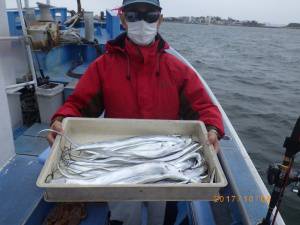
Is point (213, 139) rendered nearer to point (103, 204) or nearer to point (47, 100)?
point (103, 204)

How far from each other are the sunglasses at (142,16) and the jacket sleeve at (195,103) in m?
0.52

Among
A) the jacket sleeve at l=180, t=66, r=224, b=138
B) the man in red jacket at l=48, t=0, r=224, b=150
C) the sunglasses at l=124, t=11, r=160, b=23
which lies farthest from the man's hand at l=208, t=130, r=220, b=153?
the sunglasses at l=124, t=11, r=160, b=23

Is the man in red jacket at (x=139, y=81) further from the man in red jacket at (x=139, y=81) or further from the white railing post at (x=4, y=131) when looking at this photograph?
the white railing post at (x=4, y=131)

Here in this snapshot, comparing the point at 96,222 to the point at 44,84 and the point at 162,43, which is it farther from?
the point at 44,84

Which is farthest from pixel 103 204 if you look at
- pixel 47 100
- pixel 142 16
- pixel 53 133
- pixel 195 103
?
→ pixel 47 100

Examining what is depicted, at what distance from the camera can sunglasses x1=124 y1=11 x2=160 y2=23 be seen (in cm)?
247

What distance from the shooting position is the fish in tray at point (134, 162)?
1.69 metres

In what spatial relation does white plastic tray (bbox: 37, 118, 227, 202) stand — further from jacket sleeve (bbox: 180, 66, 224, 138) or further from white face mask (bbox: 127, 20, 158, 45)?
white face mask (bbox: 127, 20, 158, 45)

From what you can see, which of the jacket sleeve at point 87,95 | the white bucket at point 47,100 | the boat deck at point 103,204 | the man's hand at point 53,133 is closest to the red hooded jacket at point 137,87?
the jacket sleeve at point 87,95

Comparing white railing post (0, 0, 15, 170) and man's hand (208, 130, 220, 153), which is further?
white railing post (0, 0, 15, 170)

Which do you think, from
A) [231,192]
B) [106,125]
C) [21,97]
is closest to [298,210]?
[231,192]

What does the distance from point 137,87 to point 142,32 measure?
1.55 feet

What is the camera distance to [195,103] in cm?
248

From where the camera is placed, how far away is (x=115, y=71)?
2.52 m
